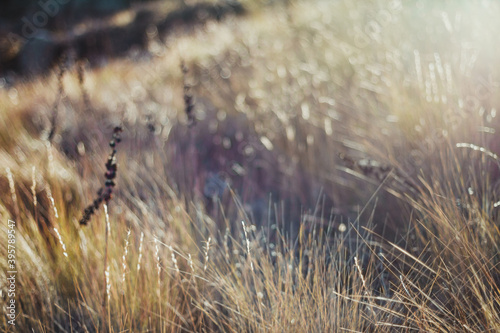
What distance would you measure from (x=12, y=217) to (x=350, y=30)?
3.47m

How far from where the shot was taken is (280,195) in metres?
2.49

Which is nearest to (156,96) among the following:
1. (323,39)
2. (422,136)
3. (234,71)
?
(234,71)

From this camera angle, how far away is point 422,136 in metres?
2.20

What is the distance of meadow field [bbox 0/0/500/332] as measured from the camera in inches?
54.1

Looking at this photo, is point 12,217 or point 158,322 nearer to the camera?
point 158,322

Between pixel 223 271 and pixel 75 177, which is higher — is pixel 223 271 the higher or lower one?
the lower one

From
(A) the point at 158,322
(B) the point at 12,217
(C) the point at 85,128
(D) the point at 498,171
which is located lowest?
(A) the point at 158,322

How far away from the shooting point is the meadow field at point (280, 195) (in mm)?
1373

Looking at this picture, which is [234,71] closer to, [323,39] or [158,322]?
[323,39]

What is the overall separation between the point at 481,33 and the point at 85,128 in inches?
117

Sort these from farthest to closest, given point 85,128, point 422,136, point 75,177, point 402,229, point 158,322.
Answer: point 85,128
point 75,177
point 422,136
point 402,229
point 158,322

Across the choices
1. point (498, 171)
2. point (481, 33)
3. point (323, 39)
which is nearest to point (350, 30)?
point (323, 39)

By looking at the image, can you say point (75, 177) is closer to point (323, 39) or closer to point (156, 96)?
point (156, 96)

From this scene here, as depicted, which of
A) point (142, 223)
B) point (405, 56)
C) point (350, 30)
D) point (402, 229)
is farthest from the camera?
point (350, 30)
